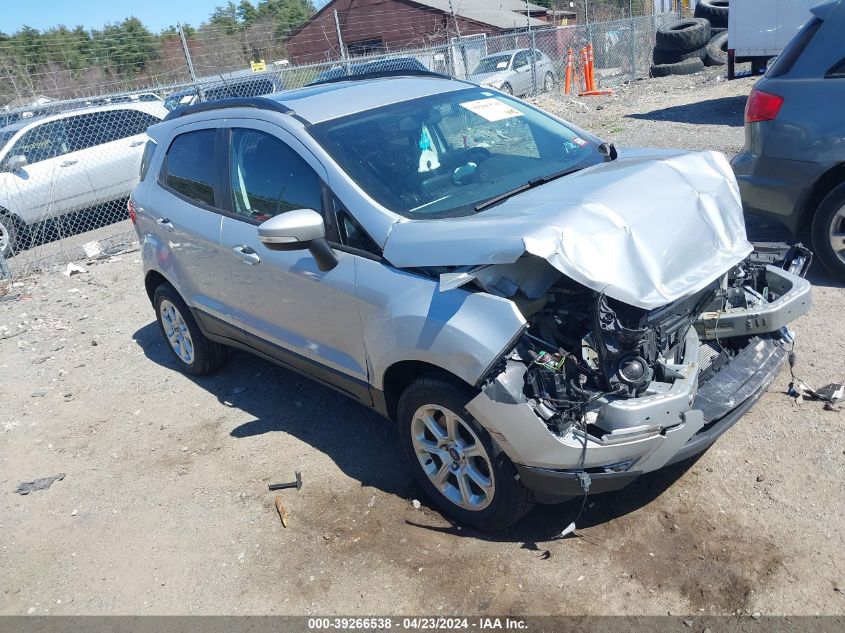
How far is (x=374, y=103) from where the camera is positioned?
4.12m

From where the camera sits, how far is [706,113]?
12.9 metres

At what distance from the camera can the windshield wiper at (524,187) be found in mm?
3486

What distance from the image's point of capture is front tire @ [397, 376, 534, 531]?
315cm

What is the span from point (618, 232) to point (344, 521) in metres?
1.99

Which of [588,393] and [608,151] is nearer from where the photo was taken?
[588,393]

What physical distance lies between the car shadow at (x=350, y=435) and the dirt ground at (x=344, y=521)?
15mm

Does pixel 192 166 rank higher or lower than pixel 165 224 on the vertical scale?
higher

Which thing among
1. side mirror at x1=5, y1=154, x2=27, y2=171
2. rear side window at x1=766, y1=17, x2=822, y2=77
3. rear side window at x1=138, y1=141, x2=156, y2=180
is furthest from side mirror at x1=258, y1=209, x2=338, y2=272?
side mirror at x1=5, y1=154, x2=27, y2=171

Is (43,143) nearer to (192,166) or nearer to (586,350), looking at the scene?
(192,166)

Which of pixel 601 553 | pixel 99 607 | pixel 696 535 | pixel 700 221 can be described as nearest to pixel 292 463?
pixel 99 607

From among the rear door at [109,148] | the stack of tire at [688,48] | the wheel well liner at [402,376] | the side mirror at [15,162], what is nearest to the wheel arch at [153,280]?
the wheel well liner at [402,376]

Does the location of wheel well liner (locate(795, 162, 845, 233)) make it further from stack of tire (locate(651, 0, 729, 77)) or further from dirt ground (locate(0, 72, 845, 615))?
stack of tire (locate(651, 0, 729, 77))

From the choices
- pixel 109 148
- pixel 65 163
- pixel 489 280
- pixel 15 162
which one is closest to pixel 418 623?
pixel 489 280

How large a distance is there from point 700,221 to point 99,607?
3337mm
